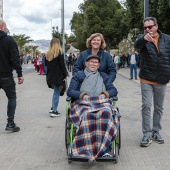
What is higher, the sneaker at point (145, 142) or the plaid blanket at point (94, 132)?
the plaid blanket at point (94, 132)

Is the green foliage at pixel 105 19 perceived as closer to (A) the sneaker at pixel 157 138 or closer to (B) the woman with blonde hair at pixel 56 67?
(B) the woman with blonde hair at pixel 56 67

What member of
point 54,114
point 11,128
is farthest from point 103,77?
point 54,114

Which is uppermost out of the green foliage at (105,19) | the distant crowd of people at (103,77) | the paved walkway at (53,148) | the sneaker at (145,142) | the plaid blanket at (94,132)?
the green foliage at (105,19)

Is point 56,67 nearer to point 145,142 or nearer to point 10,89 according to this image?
point 10,89

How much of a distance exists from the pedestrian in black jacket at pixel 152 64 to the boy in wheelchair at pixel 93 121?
0.84m

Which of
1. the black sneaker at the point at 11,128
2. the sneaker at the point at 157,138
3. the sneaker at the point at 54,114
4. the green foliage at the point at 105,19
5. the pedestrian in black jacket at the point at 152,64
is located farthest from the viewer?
the green foliage at the point at 105,19

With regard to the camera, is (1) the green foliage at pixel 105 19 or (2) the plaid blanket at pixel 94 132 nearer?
(2) the plaid blanket at pixel 94 132

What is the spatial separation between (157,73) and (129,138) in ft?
4.18

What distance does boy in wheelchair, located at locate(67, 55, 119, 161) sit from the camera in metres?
4.34

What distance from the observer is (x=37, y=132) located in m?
6.48

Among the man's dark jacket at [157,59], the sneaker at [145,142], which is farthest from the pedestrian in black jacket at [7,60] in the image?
the sneaker at [145,142]

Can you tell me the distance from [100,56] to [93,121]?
1.40 m

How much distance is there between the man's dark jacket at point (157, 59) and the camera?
535 cm

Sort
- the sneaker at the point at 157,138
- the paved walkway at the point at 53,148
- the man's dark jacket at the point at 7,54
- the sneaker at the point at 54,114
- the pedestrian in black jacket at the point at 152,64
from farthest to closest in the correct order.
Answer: the sneaker at the point at 54,114
the man's dark jacket at the point at 7,54
the sneaker at the point at 157,138
the pedestrian in black jacket at the point at 152,64
the paved walkway at the point at 53,148
